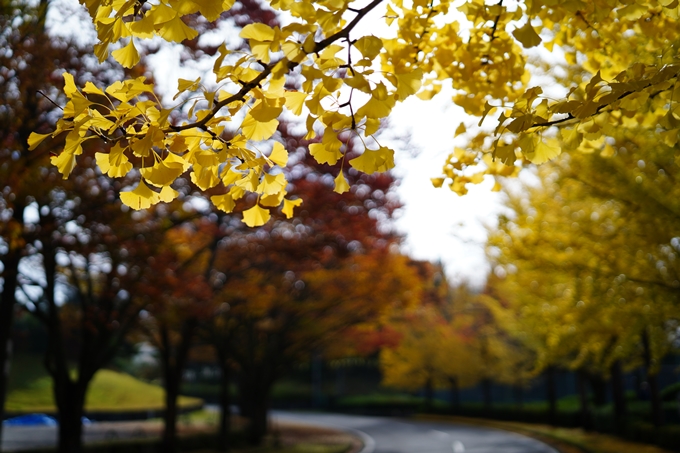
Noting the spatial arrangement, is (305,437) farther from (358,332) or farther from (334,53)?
(334,53)

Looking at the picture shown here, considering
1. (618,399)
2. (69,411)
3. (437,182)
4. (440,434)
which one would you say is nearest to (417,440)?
(440,434)

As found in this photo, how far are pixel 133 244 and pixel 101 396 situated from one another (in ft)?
96.5

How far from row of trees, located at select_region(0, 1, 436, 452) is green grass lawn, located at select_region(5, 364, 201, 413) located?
59.0 ft

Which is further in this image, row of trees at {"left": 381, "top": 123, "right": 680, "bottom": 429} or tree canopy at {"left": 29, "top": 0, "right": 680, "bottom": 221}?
row of trees at {"left": 381, "top": 123, "right": 680, "bottom": 429}

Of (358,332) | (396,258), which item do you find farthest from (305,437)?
(396,258)

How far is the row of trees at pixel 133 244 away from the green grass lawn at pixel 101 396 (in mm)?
17998

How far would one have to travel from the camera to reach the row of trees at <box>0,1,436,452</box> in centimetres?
672

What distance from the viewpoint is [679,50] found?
2.16 metres

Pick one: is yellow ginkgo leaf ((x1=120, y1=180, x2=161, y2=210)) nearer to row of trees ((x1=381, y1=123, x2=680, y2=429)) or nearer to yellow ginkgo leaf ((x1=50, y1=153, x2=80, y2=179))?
yellow ginkgo leaf ((x1=50, y1=153, x2=80, y2=179))

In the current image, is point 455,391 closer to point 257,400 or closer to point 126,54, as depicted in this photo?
point 257,400

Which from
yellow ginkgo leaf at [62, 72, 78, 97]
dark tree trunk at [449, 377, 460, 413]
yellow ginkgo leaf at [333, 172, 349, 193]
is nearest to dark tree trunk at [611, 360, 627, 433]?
dark tree trunk at [449, 377, 460, 413]

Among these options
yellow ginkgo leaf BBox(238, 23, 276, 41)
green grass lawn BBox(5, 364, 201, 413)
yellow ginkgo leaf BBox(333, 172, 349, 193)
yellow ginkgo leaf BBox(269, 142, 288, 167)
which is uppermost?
yellow ginkgo leaf BBox(238, 23, 276, 41)

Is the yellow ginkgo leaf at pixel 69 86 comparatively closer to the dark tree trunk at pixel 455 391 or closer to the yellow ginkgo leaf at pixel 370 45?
the yellow ginkgo leaf at pixel 370 45

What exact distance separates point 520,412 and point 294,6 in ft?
93.2
